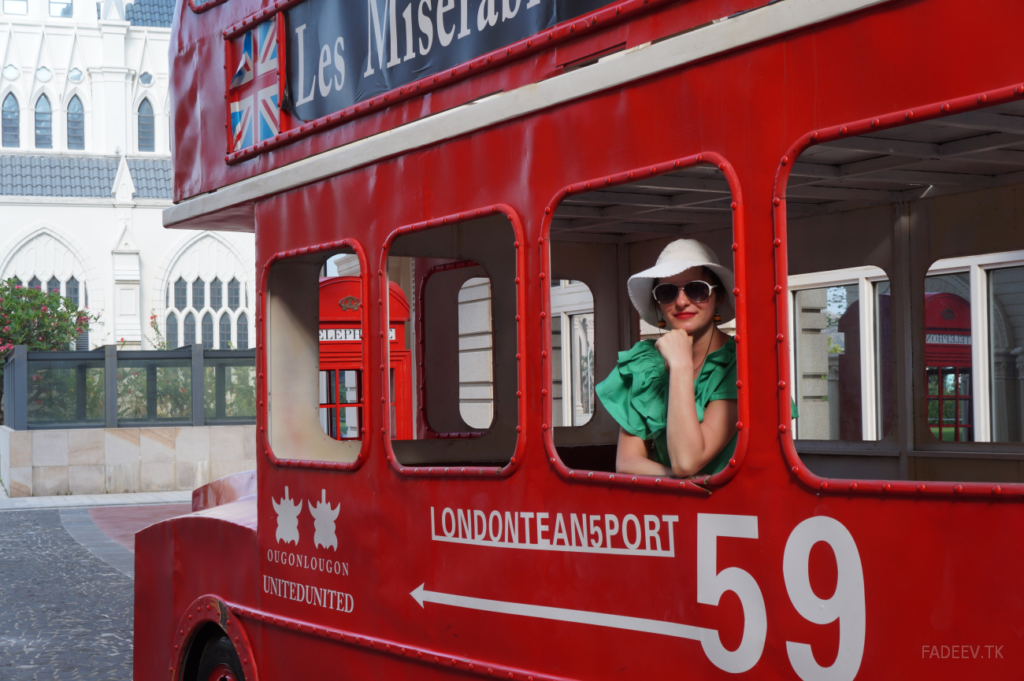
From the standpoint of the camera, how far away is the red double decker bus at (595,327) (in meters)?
2.52

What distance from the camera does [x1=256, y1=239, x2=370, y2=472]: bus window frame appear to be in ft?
13.4

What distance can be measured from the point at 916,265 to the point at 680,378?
1607mm

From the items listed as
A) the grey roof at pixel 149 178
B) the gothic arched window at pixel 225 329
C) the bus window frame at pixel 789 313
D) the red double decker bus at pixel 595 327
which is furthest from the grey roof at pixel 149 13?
the bus window frame at pixel 789 313

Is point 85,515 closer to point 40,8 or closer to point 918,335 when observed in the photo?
point 918,335

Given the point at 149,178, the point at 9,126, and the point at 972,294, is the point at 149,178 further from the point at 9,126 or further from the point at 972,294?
the point at 972,294

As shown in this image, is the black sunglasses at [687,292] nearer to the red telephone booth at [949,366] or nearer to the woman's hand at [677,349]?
the woman's hand at [677,349]

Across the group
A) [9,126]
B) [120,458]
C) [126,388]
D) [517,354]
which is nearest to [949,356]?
[517,354]

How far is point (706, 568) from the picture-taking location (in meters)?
2.83

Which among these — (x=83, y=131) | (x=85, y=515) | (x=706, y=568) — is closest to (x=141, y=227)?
(x=83, y=131)

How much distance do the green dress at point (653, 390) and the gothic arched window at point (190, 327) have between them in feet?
134

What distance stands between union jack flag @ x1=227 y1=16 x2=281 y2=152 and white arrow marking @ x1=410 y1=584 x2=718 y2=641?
2092mm

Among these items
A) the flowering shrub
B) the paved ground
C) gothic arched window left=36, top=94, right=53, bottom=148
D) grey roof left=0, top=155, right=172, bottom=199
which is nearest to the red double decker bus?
the paved ground

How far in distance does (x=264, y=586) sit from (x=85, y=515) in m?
13.2

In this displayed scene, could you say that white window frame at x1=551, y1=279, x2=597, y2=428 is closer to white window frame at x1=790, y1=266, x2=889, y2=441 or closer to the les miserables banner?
white window frame at x1=790, y1=266, x2=889, y2=441
